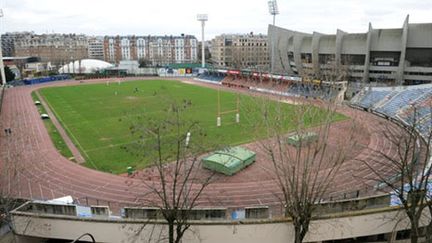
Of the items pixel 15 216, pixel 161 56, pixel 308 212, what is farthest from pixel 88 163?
pixel 161 56

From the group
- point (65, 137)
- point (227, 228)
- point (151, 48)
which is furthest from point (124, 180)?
point (151, 48)

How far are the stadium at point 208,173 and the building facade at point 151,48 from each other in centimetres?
9801

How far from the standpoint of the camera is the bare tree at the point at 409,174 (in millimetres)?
12445

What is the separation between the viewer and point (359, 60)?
6588cm

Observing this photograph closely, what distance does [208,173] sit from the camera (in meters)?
24.0

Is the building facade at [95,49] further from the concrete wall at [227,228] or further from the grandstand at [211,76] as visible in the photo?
the concrete wall at [227,228]

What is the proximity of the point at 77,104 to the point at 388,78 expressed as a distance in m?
55.4

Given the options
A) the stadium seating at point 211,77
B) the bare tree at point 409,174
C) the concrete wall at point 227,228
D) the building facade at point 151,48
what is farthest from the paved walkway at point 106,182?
the building facade at point 151,48

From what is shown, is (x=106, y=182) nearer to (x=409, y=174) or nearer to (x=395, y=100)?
(x=409, y=174)

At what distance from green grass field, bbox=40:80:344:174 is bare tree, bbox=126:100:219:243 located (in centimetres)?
167

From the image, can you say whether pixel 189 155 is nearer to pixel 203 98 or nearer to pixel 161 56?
pixel 203 98

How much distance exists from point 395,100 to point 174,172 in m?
34.0

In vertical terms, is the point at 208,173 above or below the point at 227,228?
below

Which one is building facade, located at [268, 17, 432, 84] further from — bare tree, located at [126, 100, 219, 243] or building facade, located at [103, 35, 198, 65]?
building facade, located at [103, 35, 198, 65]
